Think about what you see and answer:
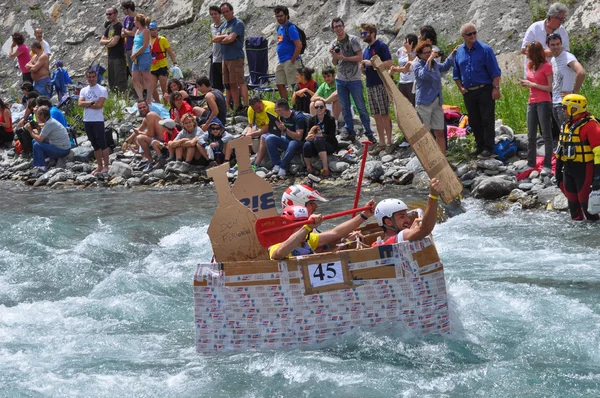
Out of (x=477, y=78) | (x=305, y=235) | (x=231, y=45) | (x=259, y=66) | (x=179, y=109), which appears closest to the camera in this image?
(x=305, y=235)

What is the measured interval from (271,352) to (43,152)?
1171cm

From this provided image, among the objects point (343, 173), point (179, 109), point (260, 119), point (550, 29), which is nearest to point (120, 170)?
point (179, 109)

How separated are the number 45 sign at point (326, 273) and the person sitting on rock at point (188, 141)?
886 centimetres

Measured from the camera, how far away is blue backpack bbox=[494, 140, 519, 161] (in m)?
14.1

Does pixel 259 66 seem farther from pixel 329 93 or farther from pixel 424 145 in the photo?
pixel 424 145

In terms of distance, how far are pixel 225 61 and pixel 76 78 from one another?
9114mm

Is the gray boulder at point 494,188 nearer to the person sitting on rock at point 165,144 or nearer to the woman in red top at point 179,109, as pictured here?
the woman in red top at point 179,109

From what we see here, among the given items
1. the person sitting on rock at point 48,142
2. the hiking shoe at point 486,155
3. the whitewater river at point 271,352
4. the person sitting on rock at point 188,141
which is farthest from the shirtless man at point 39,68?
the hiking shoe at point 486,155

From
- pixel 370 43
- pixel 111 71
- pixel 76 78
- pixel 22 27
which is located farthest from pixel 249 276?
pixel 22 27

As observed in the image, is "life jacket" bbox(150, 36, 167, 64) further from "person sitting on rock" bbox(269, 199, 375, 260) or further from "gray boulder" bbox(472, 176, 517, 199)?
"person sitting on rock" bbox(269, 199, 375, 260)

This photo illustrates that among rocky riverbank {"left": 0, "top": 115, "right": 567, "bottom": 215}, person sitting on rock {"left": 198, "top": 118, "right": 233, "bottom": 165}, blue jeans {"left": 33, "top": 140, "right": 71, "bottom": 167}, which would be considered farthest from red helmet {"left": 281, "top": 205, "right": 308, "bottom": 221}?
blue jeans {"left": 33, "top": 140, "right": 71, "bottom": 167}

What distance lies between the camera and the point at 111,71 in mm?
20703

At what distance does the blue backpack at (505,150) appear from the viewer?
14117 mm

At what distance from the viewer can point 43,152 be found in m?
18.2
